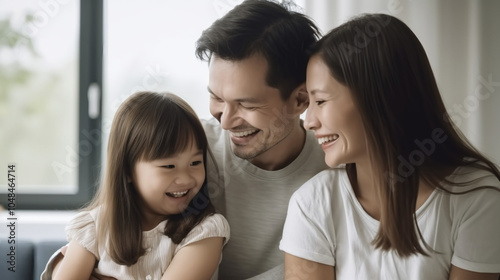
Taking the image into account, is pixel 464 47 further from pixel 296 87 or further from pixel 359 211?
pixel 359 211

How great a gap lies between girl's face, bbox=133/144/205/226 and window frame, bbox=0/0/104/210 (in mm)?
1451

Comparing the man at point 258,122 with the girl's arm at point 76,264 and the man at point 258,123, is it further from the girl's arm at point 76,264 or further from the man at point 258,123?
the girl's arm at point 76,264

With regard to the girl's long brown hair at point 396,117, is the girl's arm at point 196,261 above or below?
below

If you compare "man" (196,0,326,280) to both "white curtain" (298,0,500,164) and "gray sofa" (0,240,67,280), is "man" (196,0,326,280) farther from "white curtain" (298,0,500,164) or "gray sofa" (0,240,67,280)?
"white curtain" (298,0,500,164)

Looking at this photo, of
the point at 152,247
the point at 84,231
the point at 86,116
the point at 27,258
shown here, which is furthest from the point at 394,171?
the point at 86,116

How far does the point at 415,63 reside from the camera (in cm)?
117

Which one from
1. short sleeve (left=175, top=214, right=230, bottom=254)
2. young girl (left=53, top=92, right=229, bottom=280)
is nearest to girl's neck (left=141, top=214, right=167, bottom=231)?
young girl (left=53, top=92, right=229, bottom=280)

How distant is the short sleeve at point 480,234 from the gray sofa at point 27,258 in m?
1.42

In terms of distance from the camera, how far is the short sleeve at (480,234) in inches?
44.4

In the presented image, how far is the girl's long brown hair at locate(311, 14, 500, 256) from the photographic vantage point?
3.81 ft

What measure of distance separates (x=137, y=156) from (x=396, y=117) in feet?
2.35

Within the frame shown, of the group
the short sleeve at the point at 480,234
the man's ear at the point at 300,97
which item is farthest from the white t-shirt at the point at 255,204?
the short sleeve at the point at 480,234

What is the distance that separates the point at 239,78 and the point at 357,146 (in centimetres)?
43

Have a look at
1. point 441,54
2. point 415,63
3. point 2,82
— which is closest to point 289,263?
point 415,63
